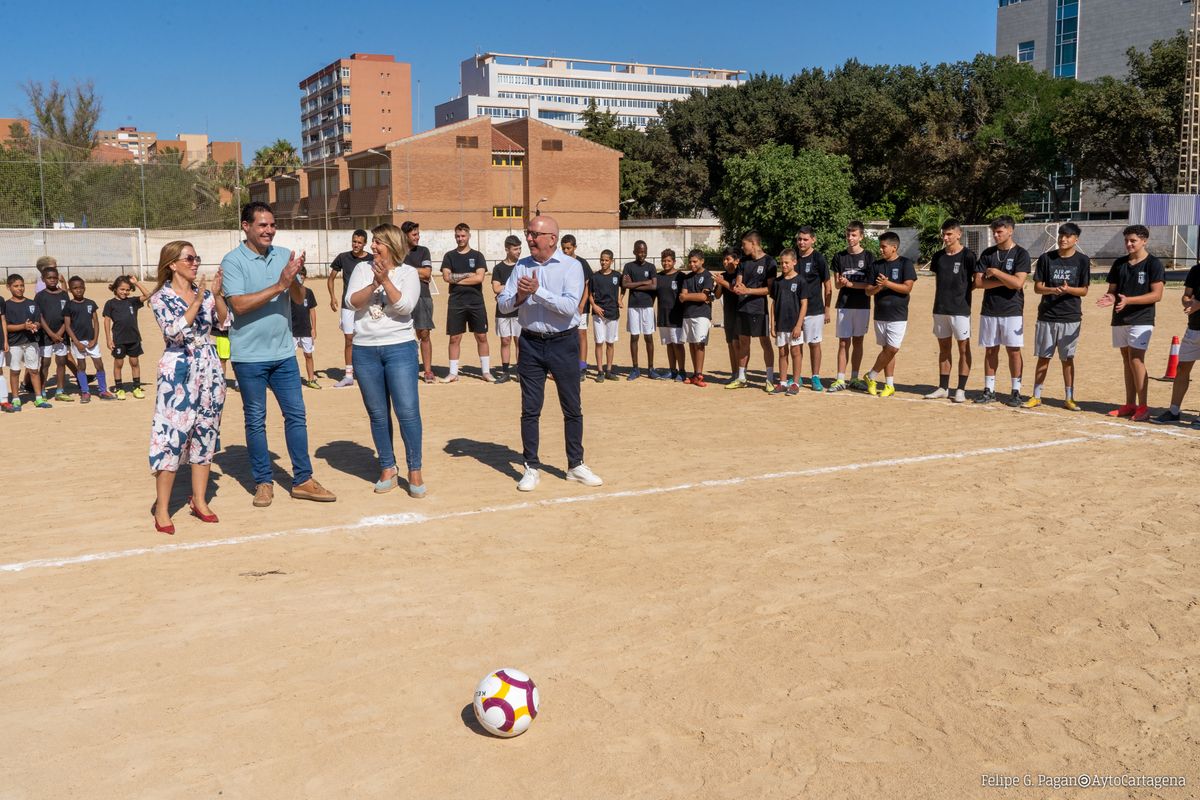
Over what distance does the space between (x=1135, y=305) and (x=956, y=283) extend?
79.5 inches

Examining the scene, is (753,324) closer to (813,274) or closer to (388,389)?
(813,274)

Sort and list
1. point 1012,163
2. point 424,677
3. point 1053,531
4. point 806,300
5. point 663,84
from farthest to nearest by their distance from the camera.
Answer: point 663,84 < point 1012,163 < point 806,300 < point 1053,531 < point 424,677

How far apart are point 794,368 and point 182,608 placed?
950cm

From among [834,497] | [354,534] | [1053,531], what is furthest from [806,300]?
[354,534]

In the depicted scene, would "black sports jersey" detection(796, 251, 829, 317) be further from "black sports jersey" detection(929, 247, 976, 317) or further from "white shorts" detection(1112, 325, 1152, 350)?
"white shorts" detection(1112, 325, 1152, 350)

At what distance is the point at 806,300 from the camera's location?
12.8 meters

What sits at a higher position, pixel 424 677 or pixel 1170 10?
pixel 1170 10

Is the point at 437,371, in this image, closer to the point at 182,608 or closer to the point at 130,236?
the point at 182,608

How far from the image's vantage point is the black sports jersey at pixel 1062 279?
11.0m

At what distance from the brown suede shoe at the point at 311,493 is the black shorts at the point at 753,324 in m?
7.37

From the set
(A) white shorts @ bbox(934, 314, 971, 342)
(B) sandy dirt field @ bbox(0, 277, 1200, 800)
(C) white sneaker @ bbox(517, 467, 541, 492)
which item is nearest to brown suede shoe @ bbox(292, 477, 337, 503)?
(B) sandy dirt field @ bbox(0, 277, 1200, 800)

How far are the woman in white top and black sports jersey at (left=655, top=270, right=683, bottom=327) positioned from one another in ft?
23.2

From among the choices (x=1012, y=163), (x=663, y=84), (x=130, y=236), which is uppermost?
(x=663, y=84)

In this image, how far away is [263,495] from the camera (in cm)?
723
